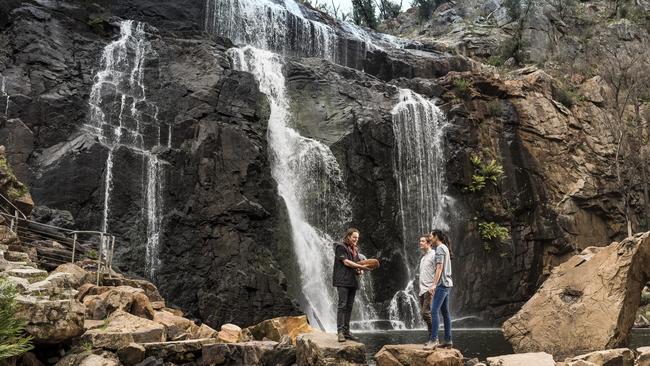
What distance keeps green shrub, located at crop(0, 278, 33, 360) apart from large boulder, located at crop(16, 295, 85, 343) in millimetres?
419

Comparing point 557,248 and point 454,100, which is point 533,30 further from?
point 557,248

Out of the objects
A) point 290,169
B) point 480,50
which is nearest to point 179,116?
point 290,169

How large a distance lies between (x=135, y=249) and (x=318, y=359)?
12.2 m

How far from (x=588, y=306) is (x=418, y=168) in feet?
47.2

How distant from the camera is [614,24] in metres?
43.8

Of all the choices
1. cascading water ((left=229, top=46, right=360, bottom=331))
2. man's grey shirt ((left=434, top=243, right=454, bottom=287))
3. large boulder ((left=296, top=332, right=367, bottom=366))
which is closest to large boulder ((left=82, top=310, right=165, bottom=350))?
Result: large boulder ((left=296, top=332, right=367, bottom=366))

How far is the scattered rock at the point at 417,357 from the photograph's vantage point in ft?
26.1

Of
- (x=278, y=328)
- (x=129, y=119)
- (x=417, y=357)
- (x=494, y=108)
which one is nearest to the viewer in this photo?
(x=417, y=357)

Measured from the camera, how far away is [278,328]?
11.9 meters

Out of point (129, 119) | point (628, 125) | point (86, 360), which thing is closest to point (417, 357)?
point (86, 360)

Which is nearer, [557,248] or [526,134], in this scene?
[557,248]

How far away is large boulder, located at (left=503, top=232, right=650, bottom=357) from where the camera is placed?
39.8 feet

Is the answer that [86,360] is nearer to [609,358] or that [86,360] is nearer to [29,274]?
[29,274]

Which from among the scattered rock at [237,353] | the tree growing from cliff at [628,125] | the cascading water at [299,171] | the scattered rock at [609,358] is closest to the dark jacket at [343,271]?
the scattered rock at [237,353]
